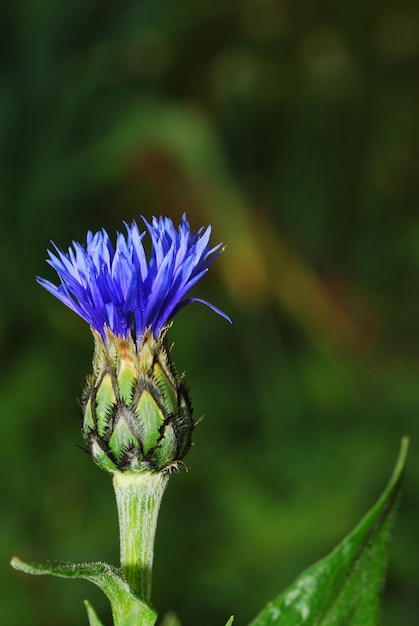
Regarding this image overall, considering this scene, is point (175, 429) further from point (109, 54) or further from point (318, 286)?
point (109, 54)

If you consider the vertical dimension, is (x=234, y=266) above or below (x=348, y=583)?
above

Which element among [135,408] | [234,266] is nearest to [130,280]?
[135,408]

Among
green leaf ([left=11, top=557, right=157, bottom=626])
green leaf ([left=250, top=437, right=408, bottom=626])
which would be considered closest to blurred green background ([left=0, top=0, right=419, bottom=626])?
green leaf ([left=250, top=437, right=408, bottom=626])

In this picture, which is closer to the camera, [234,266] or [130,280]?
[130,280]

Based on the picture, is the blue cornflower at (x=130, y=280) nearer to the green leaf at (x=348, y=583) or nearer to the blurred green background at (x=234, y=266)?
the green leaf at (x=348, y=583)

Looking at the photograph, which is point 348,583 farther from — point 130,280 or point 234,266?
point 234,266

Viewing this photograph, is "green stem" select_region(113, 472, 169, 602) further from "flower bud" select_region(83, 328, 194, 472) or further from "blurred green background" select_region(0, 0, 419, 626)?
"blurred green background" select_region(0, 0, 419, 626)

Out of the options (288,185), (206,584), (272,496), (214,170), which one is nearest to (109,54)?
(214,170)

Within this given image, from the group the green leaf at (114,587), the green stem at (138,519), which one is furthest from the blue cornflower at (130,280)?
the green leaf at (114,587)
